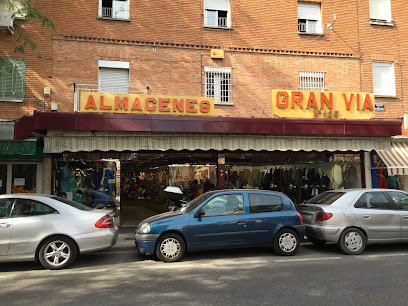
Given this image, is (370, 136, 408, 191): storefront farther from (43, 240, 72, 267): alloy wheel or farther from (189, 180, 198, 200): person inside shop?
(43, 240, 72, 267): alloy wheel

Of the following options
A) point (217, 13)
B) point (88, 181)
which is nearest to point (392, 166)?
point (217, 13)

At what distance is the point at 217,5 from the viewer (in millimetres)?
13461

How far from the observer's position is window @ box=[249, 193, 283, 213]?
7.51 m

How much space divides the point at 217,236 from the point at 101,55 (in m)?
8.39

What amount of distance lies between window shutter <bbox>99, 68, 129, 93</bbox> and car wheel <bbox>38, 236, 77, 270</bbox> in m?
7.00

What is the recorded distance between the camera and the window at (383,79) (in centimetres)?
1440

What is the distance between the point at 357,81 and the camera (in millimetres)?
14109

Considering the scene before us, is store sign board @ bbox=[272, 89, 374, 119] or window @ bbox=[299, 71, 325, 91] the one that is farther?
window @ bbox=[299, 71, 325, 91]

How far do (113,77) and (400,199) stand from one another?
9.91 meters

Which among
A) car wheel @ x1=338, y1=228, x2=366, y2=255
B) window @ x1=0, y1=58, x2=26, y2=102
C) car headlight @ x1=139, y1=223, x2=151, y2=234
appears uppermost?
window @ x1=0, y1=58, x2=26, y2=102

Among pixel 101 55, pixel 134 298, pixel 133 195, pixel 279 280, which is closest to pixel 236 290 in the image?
pixel 279 280

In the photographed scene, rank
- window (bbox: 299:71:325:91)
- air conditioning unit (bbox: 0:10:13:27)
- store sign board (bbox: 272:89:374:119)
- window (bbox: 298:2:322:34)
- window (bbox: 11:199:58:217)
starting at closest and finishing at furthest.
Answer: window (bbox: 11:199:58:217)
air conditioning unit (bbox: 0:10:13:27)
store sign board (bbox: 272:89:374:119)
window (bbox: 299:71:325:91)
window (bbox: 298:2:322:34)

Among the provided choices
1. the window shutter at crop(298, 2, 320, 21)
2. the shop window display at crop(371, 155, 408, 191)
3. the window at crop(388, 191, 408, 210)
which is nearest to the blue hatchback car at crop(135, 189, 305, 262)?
the window at crop(388, 191, 408, 210)

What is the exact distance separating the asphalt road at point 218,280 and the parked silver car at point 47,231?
33 centimetres
